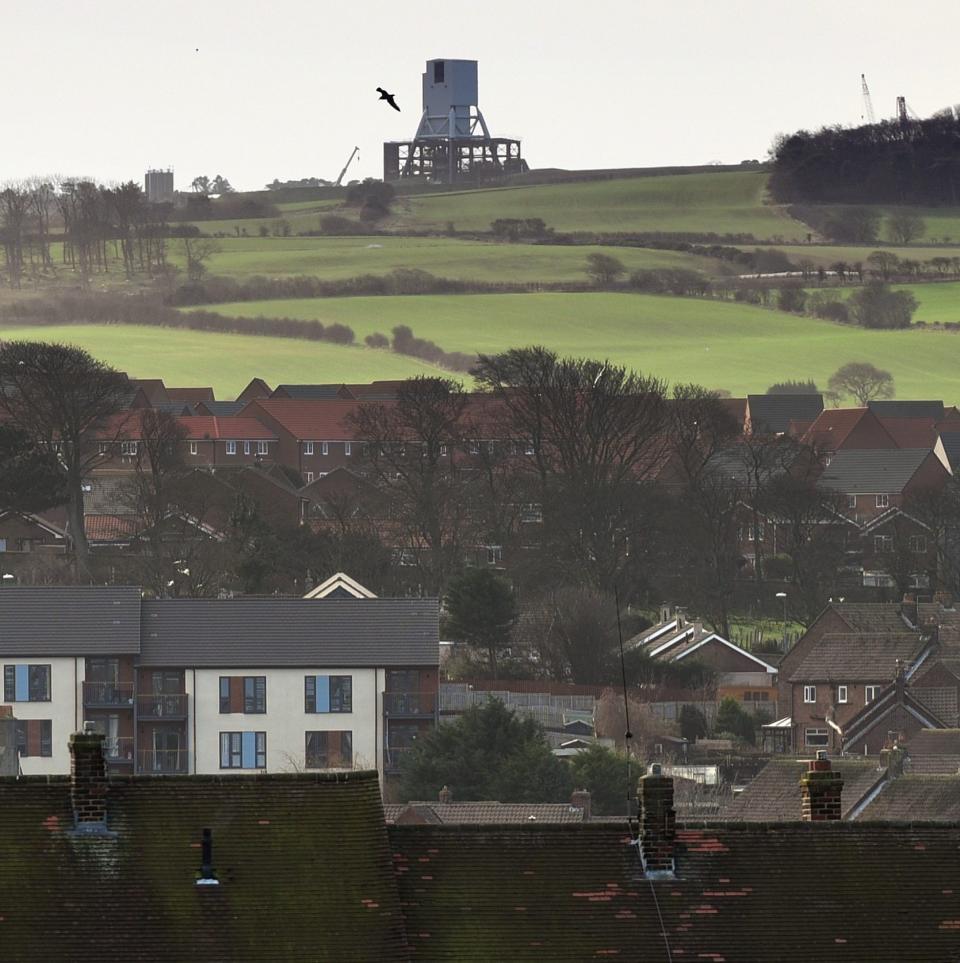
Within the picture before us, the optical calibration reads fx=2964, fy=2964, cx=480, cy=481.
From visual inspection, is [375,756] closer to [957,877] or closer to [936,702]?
[936,702]

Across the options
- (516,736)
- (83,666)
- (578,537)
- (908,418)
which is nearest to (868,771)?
(516,736)

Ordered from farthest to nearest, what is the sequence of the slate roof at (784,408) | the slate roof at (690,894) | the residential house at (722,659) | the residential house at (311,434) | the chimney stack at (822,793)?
the slate roof at (784,408) → the residential house at (311,434) → the residential house at (722,659) → the chimney stack at (822,793) → the slate roof at (690,894)

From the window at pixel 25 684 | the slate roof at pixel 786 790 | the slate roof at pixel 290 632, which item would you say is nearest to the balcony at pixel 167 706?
the slate roof at pixel 290 632

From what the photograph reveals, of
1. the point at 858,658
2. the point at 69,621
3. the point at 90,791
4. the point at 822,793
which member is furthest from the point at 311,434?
the point at 90,791

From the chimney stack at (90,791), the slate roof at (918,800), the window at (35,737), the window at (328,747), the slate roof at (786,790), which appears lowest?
the window at (328,747)

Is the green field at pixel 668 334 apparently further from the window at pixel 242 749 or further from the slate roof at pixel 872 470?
the window at pixel 242 749

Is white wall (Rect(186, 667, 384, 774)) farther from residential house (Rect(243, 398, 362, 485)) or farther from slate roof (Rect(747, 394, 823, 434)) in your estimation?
slate roof (Rect(747, 394, 823, 434))
